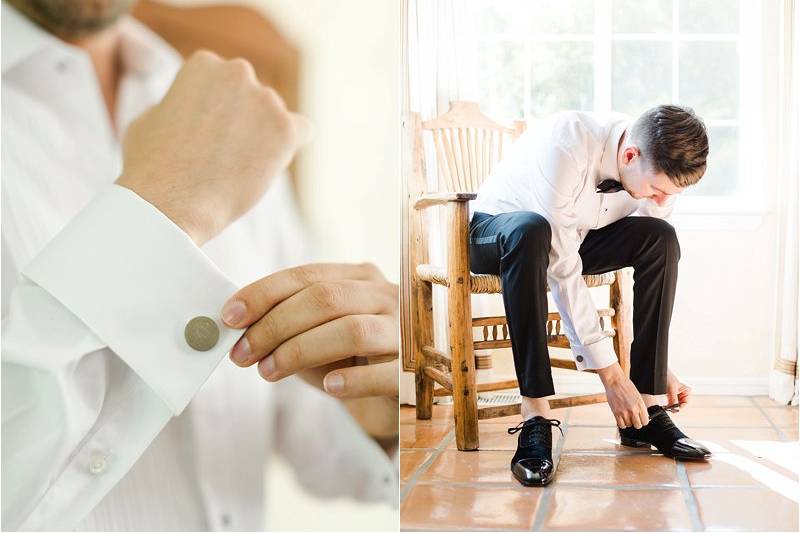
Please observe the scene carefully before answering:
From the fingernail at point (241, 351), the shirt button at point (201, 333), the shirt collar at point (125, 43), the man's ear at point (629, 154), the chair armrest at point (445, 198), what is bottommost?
the fingernail at point (241, 351)

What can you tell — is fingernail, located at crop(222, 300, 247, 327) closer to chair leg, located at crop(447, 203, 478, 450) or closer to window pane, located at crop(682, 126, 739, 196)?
chair leg, located at crop(447, 203, 478, 450)

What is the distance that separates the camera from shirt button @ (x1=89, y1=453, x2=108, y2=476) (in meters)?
0.92

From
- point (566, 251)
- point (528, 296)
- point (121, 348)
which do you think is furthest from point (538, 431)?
point (121, 348)

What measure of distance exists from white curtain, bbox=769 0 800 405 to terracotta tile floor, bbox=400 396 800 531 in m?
0.29

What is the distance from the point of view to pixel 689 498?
4.67 ft

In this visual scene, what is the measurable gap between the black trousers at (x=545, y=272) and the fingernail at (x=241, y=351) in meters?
0.84

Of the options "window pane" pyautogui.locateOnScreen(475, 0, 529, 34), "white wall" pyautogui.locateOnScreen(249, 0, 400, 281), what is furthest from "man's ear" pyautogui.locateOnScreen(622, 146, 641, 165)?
"window pane" pyautogui.locateOnScreen(475, 0, 529, 34)

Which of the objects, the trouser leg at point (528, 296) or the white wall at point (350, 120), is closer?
the white wall at point (350, 120)

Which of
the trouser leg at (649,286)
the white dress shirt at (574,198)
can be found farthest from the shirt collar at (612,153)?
the trouser leg at (649,286)

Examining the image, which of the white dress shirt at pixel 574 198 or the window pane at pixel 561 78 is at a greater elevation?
the window pane at pixel 561 78

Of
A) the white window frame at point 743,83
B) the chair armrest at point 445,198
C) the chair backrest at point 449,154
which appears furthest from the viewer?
the white window frame at point 743,83

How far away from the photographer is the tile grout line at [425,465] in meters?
1.50

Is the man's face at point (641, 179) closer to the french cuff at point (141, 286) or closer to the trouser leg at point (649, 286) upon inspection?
the trouser leg at point (649, 286)

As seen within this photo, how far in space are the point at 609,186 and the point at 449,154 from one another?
66 centimetres
